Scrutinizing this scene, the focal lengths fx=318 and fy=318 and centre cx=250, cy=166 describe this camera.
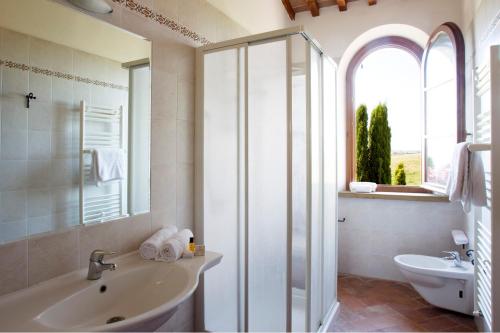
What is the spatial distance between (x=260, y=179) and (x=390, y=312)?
5.87 feet

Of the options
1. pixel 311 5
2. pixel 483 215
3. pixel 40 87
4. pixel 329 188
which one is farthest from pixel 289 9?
pixel 40 87

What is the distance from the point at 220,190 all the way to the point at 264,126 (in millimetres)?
484

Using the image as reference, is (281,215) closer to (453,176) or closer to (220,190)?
Answer: (220,190)

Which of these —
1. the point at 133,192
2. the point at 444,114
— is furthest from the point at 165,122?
the point at 444,114

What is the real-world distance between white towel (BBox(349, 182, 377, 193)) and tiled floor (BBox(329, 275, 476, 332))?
96 centimetres

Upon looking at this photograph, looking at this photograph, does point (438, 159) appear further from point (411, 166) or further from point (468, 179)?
point (468, 179)

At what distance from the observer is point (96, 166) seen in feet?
4.74

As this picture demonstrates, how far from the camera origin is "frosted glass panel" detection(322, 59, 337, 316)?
224cm

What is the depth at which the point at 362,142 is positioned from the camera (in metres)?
3.62

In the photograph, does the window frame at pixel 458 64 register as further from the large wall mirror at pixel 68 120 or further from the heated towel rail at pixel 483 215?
the large wall mirror at pixel 68 120

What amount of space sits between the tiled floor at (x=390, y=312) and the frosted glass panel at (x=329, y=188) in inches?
10.9

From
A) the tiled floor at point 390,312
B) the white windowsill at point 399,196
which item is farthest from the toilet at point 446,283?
the white windowsill at point 399,196

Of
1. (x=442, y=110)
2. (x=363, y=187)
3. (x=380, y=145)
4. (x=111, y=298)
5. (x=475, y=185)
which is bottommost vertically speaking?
(x=111, y=298)

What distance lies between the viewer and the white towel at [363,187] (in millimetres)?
3406
